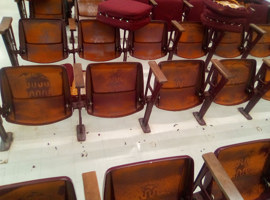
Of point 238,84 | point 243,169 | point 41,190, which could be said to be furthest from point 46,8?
point 243,169

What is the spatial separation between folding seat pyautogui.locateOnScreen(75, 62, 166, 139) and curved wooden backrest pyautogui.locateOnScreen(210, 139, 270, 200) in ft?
1.76

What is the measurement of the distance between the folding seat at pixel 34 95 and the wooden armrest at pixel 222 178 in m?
0.88

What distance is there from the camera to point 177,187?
1021 mm

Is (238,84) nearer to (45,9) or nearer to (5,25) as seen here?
(5,25)

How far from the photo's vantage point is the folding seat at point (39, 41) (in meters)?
1.78

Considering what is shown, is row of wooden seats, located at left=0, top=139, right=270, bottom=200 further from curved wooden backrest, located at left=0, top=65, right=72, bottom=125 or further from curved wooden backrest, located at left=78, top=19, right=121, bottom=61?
curved wooden backrest, located at left=78, top=19, right=121, bottom=61

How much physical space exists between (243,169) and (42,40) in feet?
→ 5.48

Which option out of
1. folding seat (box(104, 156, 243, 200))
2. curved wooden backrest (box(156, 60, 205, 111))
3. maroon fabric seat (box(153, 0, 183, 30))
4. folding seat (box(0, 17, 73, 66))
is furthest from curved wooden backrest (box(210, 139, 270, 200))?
maroon fabric seat (box(153, 0, 183, 30))

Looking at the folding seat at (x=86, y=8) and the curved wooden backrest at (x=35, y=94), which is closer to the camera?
the curved wooden backrest at (x=35, y=94)

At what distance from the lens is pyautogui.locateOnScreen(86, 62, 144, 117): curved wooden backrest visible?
140 cm

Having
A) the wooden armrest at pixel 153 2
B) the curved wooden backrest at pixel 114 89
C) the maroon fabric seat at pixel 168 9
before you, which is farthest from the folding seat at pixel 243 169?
the maroon fabric seat at pixel 168 9

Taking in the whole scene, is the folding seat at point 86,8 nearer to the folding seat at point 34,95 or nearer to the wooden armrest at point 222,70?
the wooden armrest at point 222,70

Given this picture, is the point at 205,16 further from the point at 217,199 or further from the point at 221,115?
the point at 217,199

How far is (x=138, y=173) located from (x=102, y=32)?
4.61ft
